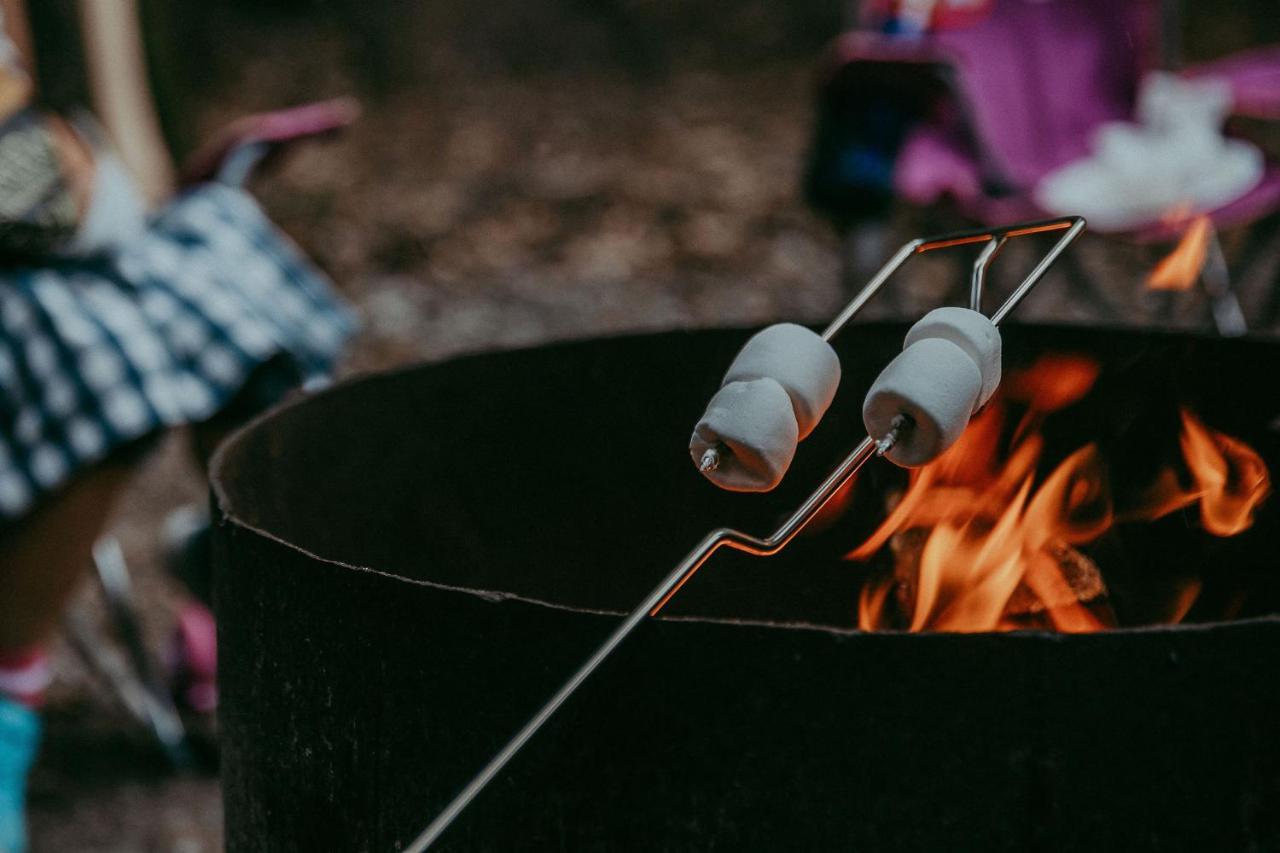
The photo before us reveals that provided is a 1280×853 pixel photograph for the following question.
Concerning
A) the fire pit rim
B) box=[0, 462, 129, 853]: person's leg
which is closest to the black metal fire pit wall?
the fire pit rim

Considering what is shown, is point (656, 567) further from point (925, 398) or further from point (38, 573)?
point (38, 573)

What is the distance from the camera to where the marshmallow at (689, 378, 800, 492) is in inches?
22.9

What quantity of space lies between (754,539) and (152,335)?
1063 mm

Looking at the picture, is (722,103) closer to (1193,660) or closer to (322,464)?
(322,464)

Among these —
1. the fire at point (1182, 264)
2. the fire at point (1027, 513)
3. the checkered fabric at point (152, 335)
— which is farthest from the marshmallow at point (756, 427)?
the checkered fabric at point (152, 335)

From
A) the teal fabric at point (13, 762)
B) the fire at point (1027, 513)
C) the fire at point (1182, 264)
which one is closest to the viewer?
the fire at point (1027, 513)

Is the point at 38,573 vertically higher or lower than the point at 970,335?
lower

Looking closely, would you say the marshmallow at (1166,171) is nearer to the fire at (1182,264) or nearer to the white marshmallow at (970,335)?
the fire at (1182,264)

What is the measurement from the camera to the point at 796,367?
618mm

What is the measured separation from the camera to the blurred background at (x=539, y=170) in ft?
13.2

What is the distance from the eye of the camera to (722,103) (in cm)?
586

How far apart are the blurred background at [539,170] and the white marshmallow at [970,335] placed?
180 cm

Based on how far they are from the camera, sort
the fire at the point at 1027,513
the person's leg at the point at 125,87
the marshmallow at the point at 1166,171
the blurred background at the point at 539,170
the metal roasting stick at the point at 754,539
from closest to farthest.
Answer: the metal roasting stick at the point at 754,539 < the fire at the point at 1027,513 < the person's leg at the point at 125,87 < the marshmallow at the point at 1166,171 < the blurred background at the point at 539,170

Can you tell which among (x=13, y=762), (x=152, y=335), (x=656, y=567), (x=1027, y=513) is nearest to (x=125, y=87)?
(x=152, y=335)
